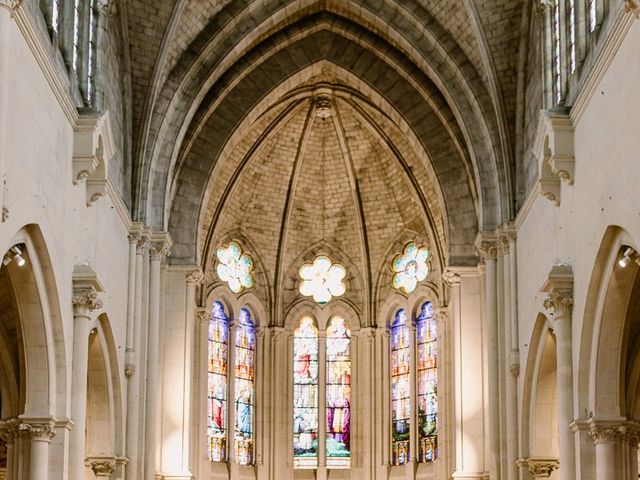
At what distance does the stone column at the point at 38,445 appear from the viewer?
25906mm

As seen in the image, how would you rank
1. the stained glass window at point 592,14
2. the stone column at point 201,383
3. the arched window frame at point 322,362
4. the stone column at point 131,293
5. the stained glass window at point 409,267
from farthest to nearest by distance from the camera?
the arched window frame at point 322,362, the stained glass window at point 409,267, the stone column at point 201,383, the stone column at point 131,293, the stained glass window at point 592,14

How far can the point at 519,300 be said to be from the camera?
34.0m

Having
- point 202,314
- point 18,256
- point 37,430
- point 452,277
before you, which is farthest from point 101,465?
point 452,277

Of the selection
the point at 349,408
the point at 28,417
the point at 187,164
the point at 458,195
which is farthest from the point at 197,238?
the point at 28,417

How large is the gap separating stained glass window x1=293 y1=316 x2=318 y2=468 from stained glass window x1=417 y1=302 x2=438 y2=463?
3429 millimetres

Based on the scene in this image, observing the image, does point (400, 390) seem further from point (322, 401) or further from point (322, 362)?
point (322, 362)

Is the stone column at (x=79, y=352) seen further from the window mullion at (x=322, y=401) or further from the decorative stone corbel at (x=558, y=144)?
the window mullion at (x=322, y=401)

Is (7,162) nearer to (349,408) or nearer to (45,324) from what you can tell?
(45,324)

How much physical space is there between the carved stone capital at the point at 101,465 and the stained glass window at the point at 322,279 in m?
14.1

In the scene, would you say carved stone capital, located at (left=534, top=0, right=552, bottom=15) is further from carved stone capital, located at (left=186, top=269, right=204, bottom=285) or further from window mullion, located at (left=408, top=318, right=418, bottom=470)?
window mullion, located at (left=408, top=318, right=418, bottom=470)

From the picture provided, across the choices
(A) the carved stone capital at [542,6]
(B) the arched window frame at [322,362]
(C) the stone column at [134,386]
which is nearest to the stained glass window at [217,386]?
(B) the arched window frame at [322,362]

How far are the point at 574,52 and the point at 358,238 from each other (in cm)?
1777

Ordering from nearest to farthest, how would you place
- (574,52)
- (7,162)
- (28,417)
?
1. (7,162)
2. (28,417)
3. (574,52)

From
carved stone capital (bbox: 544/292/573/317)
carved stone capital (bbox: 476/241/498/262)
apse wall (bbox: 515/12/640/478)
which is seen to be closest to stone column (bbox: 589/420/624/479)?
apse wall (bbox: 515/12/640/478)
